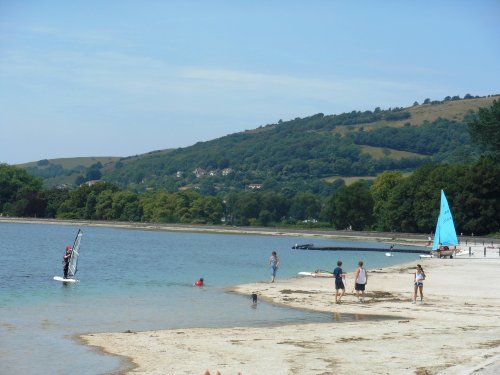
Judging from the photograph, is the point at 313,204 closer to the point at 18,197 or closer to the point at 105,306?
the point at 18,197

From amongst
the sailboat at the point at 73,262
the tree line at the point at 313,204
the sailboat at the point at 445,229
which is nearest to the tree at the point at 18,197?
the tree line at the point at 313,204

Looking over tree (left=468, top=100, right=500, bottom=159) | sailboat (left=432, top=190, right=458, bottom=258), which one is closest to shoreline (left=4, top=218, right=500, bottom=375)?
sailboat (left=432, top=190, right=458, bottom=258)

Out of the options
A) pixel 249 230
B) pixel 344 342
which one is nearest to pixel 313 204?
pixel 249 230

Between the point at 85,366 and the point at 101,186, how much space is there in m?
156

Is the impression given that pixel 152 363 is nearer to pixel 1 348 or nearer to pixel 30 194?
pixel 1 348

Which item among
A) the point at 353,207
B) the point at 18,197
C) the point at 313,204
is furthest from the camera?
the point at 313,204

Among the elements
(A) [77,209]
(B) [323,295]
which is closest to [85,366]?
(B) [323,295]

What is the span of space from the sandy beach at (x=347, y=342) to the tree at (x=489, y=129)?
8224 cm

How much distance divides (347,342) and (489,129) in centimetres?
9707

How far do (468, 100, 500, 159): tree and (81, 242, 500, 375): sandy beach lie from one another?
270 feet

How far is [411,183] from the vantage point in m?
115

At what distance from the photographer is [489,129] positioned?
11381cm

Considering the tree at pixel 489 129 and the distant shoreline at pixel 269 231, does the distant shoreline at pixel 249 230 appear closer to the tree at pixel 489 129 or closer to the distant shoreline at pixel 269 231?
the distant shoreline at pixel 269 231

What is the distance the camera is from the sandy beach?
61.3 ft
